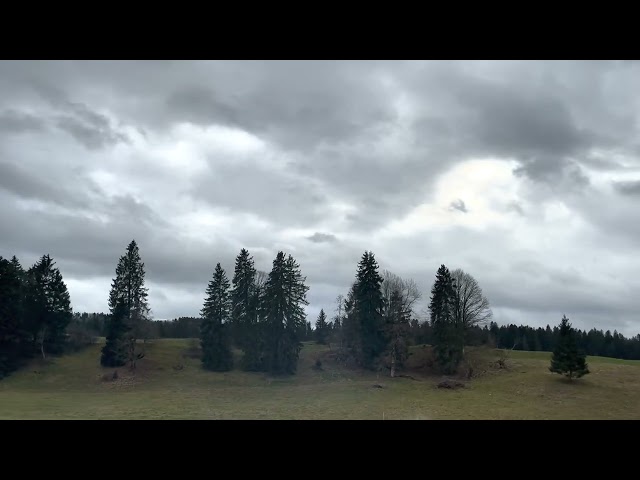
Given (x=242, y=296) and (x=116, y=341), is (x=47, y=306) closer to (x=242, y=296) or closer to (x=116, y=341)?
(x=116, y=341)

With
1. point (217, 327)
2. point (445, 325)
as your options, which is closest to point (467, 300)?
point (445, 325)

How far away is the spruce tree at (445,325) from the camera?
28484 millimetres

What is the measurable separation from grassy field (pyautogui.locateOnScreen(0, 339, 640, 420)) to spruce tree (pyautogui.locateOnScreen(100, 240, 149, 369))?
0.99m

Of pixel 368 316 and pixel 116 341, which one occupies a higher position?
pixel 368 316

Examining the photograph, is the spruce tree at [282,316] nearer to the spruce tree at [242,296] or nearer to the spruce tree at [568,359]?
the spruce tree at [242,296]

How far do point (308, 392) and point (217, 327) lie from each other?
9.51 meters

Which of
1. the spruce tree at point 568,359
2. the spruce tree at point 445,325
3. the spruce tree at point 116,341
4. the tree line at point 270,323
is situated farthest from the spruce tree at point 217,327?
the spruce tree at point 568,359

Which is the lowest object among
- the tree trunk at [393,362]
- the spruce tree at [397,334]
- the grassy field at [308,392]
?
the grassy field at [308,392]

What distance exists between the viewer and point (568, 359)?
2311cm

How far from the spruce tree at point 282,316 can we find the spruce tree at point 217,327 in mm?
2682

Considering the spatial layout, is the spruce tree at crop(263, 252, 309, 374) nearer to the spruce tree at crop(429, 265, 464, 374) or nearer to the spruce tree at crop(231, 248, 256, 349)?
the spruce tree at crop(231, 248, 256, 349)
